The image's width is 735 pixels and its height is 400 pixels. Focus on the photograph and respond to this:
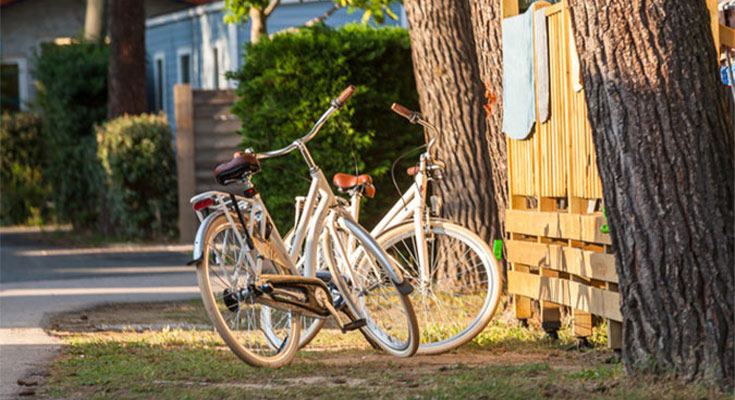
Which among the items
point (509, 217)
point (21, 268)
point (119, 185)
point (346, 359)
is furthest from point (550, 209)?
point (119, 185)

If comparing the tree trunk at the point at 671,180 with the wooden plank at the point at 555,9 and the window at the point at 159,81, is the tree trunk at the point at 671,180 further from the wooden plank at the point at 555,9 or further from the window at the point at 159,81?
the window at the point at 159,81

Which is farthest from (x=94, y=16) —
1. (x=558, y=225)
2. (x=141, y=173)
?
(x=558, y=225)

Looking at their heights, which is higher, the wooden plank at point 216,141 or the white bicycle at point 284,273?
the wooden plank at point 216,141

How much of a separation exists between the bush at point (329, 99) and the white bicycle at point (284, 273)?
15.6 ft

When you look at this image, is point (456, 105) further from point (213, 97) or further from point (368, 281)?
point (213, 97)

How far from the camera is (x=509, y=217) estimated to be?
297 inches

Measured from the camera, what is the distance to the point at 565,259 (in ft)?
22.2

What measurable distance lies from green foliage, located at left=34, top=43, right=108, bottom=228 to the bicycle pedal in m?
12.0

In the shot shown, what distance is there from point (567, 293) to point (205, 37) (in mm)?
19334

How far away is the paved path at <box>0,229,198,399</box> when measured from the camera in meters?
7.13

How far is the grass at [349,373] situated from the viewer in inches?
210

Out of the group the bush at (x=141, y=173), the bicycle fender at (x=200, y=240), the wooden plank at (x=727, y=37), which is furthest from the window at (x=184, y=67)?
the wooden plank at (x=727, y=37)

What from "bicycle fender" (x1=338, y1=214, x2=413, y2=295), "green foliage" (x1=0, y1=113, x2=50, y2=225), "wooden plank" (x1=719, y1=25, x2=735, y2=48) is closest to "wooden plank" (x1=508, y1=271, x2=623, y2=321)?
"bicycle fender" (x1=338, y1=214, x2=413, y2=295)

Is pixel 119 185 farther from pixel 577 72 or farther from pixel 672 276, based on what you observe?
pixel 672 276
